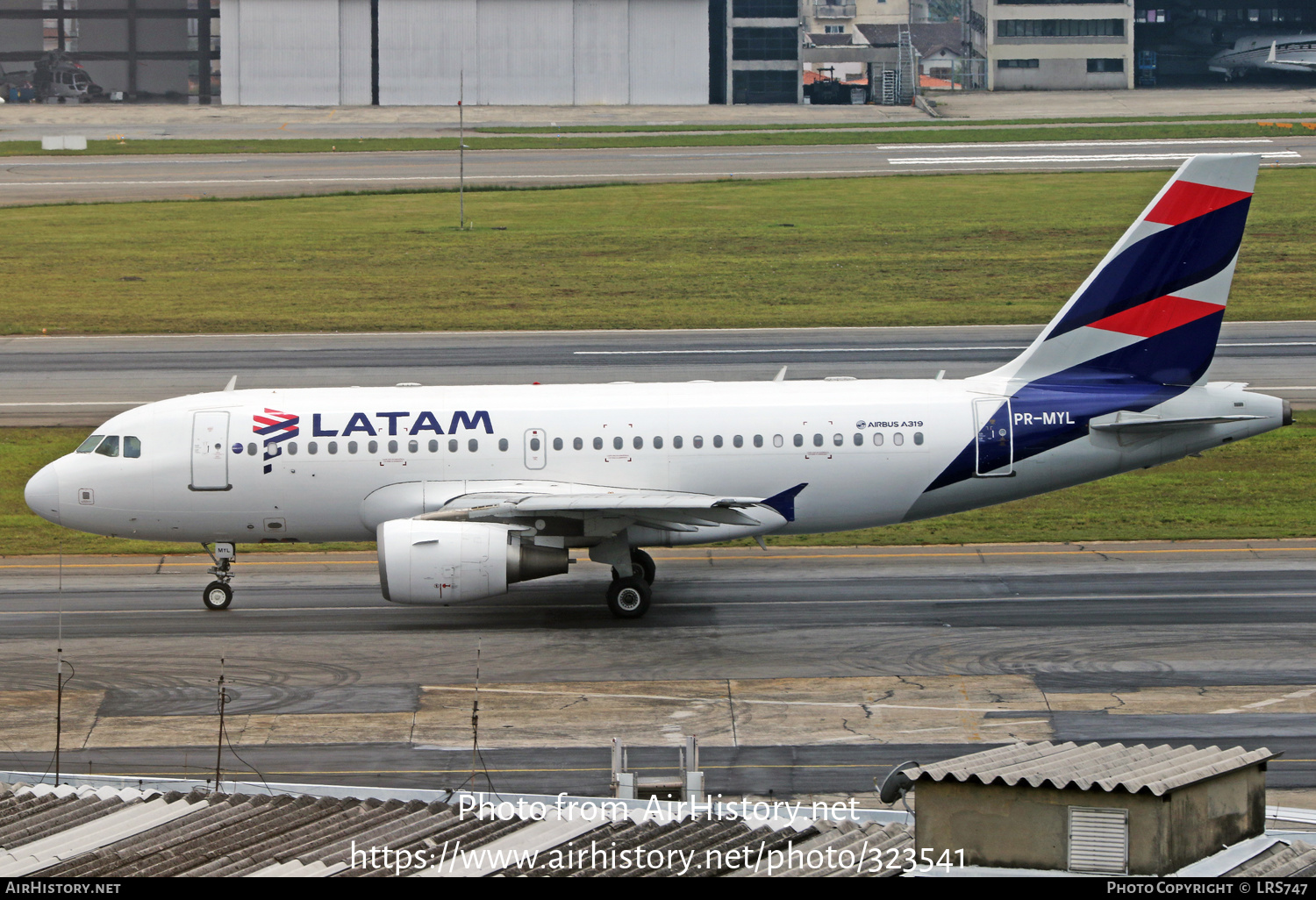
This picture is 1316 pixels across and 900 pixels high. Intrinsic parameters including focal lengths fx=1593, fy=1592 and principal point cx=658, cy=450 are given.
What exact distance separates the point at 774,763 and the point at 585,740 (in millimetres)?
3204

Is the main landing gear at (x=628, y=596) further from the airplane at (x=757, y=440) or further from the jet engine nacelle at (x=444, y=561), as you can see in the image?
the jet engine nacelle at (x=444, y=561)

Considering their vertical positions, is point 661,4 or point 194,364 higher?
point 661,4

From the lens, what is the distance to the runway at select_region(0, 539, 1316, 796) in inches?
973

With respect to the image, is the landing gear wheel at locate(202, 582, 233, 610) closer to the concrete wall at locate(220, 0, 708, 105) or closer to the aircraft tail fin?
the aircraft tail fin

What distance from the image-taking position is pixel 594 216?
8356cm

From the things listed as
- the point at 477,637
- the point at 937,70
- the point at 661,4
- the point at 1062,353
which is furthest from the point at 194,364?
the point at 937,70

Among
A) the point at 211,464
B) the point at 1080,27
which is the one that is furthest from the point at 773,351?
the point at 1080,27

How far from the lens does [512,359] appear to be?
57.5 m

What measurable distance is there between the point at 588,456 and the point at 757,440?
3484mm

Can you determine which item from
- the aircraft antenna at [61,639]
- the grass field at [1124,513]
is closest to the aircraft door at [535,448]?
the grass field at [1124,513]

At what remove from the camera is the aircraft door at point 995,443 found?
3228cm

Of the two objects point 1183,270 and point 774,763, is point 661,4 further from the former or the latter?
point 774,763

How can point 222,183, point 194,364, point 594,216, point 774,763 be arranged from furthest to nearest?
point 222,183 < point 594,216 < point 194,364 < point 774,763

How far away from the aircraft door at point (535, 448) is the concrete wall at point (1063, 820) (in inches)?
725
